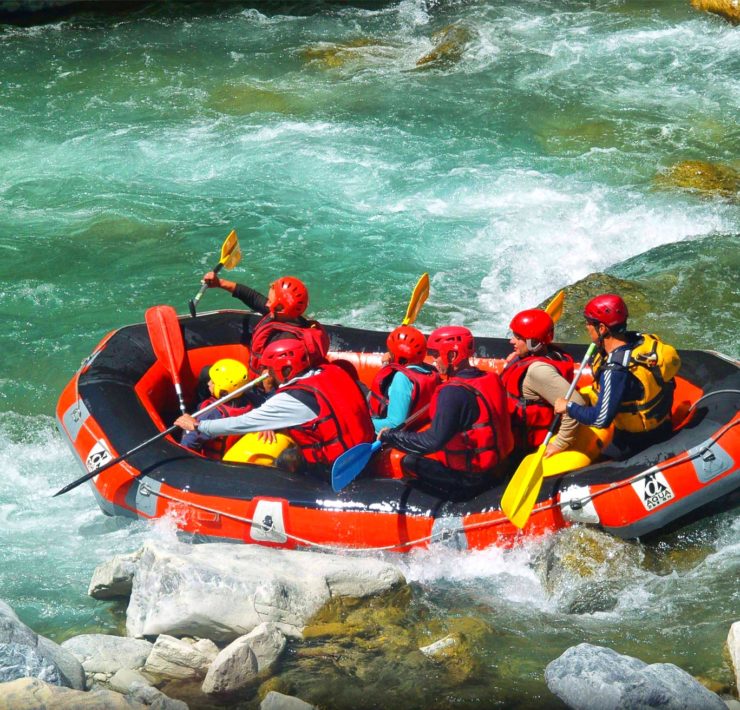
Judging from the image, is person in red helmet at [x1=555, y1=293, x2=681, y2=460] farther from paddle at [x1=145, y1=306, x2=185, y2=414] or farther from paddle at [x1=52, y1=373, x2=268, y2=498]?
paddle at [x1=145, y1=306, x2=185, y2=414]

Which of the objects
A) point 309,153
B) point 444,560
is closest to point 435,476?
point 444,560

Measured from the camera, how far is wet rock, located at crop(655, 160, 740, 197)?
10562 mm

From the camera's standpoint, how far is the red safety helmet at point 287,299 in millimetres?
6281

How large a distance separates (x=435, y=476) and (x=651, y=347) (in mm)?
1303

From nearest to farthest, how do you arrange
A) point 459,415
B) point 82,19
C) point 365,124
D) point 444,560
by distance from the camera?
point 459,415 < point 444,560 < point 365,124 < point 82,19

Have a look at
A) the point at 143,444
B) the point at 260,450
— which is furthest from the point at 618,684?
the point at 143,444

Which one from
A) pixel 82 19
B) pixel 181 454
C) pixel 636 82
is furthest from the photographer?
pixel 82 19

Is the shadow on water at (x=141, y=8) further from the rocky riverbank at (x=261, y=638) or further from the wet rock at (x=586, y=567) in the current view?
the rocky riverbank at (x=261, y=638)

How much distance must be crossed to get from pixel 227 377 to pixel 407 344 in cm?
113

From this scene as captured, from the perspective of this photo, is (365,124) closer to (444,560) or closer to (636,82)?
(636,82)

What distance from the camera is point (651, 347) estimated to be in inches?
212

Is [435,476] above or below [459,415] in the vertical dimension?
below

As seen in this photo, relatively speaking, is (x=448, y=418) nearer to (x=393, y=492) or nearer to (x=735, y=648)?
(x=393, y=492)

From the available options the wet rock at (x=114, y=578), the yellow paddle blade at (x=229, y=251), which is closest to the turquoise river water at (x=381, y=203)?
the wet rock at (x=114, y=578)
